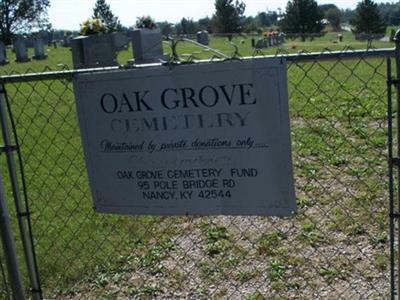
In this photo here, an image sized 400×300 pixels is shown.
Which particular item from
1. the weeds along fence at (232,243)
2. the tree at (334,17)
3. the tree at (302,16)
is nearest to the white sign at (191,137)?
the weeds along fence at (232,243)

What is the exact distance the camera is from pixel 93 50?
16656 millimetres

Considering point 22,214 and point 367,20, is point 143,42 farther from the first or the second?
point 367,20

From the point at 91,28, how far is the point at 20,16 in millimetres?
41527

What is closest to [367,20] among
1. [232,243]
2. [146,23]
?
[146,23]

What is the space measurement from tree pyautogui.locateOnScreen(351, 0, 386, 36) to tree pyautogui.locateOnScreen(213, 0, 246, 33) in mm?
12219

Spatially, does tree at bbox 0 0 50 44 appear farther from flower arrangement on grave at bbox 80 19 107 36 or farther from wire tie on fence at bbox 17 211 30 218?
wire tie on fence at bbox 17 211 30 218

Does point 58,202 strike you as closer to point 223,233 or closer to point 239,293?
point 223,233

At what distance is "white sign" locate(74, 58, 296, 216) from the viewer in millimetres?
2469

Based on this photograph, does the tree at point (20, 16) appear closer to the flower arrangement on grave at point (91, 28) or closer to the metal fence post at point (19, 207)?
the flower arrangement on grave at point (91, 28)

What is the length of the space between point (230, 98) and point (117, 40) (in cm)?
1591

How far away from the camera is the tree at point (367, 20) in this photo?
4069 centimetres

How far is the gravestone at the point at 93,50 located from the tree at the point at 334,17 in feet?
141

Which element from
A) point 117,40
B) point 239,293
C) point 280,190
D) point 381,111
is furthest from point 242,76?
point 117,40

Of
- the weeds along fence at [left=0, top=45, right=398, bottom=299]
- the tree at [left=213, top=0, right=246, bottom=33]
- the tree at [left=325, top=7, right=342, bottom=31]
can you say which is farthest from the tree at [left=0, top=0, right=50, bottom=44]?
the weeds along fence at [left=0, top=45, right=398, bottom=299]
